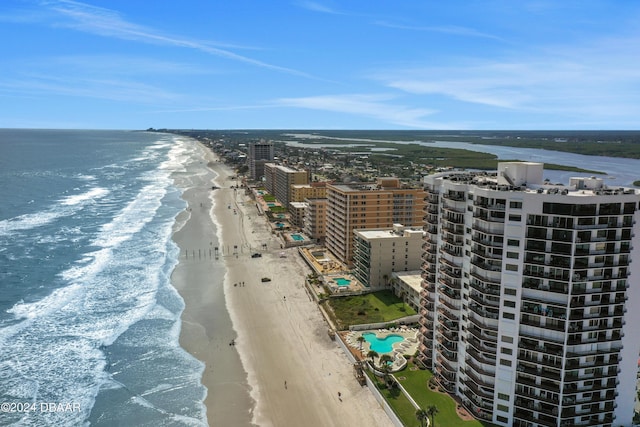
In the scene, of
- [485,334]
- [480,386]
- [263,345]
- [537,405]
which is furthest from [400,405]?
[263,345]

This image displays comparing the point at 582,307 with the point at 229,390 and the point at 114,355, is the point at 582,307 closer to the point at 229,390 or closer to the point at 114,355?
the point at 229,390

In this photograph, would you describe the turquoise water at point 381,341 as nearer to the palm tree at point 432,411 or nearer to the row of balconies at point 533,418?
the palm tree at point 432,411

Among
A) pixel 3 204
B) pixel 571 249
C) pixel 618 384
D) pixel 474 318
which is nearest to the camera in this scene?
pixel 571 249

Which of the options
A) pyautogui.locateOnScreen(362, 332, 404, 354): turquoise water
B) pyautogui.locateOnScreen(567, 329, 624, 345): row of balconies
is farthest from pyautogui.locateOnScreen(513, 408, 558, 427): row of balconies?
pyautogui.locateOnScreen(362, 332, 404, 354): turquoise water

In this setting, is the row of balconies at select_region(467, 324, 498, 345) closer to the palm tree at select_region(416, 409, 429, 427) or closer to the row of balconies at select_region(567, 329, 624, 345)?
the row of balconies at select_region(567, 329, 624, 345)

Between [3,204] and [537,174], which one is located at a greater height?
[537,174]

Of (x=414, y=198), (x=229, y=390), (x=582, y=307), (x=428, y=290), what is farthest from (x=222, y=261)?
(x=582, y=307)

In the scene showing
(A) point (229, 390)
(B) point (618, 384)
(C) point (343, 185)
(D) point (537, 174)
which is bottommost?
(A) point (229, 390)
